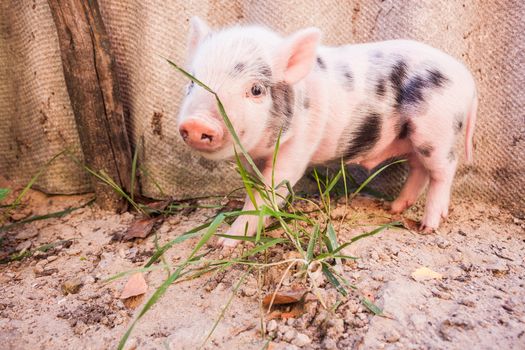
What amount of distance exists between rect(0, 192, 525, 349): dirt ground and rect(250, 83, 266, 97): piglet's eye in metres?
0.60

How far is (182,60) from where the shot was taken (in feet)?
7.66

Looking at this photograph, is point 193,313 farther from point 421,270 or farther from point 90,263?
point 421,270

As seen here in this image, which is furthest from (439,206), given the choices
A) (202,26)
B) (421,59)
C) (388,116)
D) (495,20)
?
(202,26)

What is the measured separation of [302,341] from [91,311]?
0.77 metres

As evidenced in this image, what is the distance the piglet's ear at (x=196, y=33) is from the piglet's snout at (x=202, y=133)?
19.0 inches

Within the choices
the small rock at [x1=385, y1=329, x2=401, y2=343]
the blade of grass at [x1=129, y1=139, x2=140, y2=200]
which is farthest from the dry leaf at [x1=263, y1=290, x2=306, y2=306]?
the blade of grass at [x1=129, y1=139, x2=140, y2=200]

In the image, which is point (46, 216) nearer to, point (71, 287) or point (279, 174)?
point (71, 287)

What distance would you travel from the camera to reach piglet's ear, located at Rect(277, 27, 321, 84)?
1655 mm

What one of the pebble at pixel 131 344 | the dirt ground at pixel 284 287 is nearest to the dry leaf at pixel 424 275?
the dirt ground at pixel 284 287

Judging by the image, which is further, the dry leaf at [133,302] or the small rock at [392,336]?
the dry leaf at [133,302]

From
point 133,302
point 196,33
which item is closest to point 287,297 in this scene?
point 133,302

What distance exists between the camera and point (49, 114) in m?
2.44

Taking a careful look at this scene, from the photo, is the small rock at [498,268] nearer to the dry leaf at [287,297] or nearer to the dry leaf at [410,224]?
the dry leaf at [410,224]

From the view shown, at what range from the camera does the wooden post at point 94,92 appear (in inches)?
81.2
